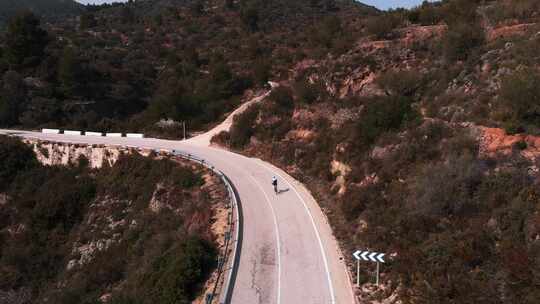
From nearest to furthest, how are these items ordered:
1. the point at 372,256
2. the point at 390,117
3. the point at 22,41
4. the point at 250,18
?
1. the point at 372,256
2. the point at 390,117
3. the point at 22,41
4. the point at 250,18

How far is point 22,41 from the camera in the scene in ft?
192

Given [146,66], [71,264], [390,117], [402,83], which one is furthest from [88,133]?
[390,117]

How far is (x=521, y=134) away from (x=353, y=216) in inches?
294

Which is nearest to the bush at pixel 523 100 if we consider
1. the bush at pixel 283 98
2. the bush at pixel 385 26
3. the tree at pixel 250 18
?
the bush at pixel 385 26

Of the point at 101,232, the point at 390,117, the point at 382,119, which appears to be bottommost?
the point at 101,232

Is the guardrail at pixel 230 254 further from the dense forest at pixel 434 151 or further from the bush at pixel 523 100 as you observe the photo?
the bush at pixel 523 100

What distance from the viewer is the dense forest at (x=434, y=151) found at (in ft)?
40.0

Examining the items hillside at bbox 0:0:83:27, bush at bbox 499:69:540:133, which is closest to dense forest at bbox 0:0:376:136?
bush at bbox 499:69:540:133

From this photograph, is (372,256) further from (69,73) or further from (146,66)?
(146,66)

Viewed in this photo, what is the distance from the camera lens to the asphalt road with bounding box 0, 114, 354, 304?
13.9 meters

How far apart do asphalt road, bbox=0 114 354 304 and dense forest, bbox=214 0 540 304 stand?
0.94 metres

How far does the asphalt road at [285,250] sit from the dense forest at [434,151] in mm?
936

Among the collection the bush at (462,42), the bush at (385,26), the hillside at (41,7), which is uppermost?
the hillside at (41,7)

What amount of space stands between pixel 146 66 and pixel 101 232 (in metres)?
44.8
